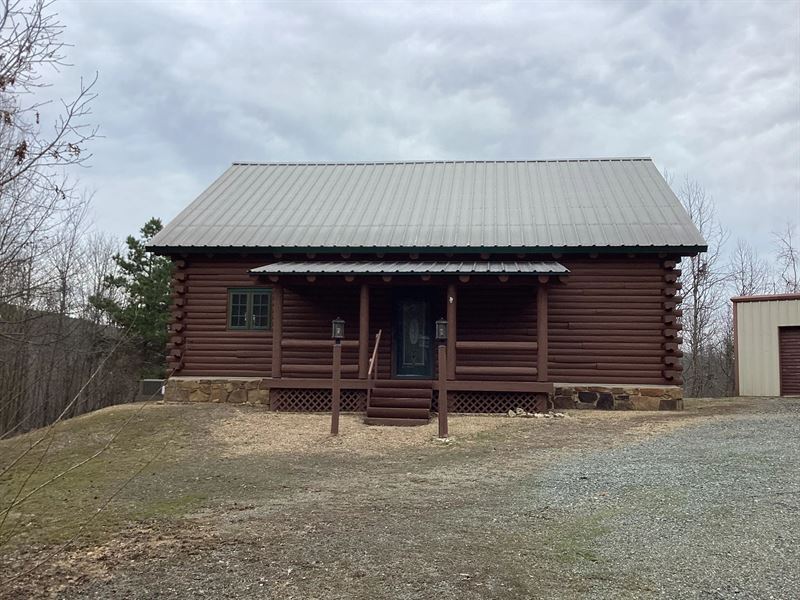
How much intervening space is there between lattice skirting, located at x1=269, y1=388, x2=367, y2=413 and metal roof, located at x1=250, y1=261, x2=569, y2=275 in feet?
8.56

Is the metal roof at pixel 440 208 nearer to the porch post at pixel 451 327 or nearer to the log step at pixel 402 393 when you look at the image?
the porch post at pixel 451 327

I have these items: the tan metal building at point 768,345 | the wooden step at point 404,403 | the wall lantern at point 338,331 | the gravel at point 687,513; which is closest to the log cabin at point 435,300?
the wooden step at point 404,403

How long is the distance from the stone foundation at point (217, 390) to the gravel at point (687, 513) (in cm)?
835

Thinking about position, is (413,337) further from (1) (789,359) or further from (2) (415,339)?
(1) (789,359)

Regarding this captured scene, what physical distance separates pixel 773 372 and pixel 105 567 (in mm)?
18179

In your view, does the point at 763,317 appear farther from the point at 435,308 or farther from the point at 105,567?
the point at 105,567

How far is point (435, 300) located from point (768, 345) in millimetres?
9939

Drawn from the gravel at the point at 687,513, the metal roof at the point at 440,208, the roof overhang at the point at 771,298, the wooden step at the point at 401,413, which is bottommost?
the gravel at the point at 687,513

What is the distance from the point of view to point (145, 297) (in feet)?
97.6

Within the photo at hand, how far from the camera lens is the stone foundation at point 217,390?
15016 mm

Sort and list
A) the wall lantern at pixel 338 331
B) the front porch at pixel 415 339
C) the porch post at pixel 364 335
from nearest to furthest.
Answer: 1. the wall lantern at pixel 338 331
2. the front porch at pixel 415 339
3. the porch post at pixel 364 335

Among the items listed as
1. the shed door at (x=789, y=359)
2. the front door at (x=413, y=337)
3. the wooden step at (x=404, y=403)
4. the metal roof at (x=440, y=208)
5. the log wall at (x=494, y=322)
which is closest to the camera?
the wooden step at (x=404, y=403)

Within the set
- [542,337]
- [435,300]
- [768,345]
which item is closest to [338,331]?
[435,300]

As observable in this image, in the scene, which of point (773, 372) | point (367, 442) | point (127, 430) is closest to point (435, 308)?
point (367, 442)
